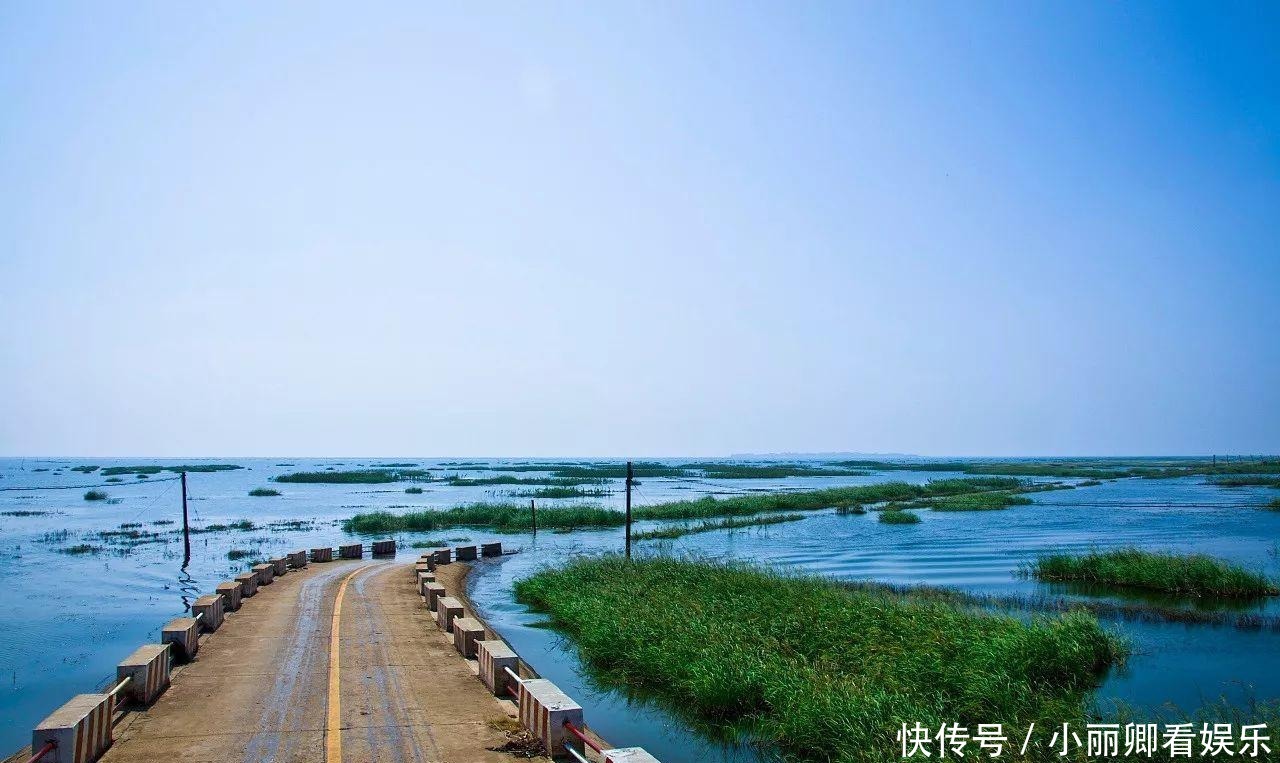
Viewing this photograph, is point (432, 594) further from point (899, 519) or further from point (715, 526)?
point (899, 519)

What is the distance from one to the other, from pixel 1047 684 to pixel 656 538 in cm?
3374

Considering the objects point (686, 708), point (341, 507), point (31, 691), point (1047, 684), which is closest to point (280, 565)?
point (31, 691)

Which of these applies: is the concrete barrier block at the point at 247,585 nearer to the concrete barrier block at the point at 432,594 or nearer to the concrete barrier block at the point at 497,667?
the concrete barrier block at the point at 432,594

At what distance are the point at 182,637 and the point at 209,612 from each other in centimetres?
283

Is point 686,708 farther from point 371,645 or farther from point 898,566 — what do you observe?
point 898,566

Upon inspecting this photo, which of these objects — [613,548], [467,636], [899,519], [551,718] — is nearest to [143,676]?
[467,636]

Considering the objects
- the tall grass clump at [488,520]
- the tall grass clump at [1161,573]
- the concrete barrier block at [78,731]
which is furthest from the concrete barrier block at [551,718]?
the tall grass clump at [488,520]

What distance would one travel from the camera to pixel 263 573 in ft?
78.8

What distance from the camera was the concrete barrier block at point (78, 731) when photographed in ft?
28.7

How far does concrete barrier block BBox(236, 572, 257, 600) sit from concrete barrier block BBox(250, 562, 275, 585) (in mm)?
724

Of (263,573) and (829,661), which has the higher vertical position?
(263,573)

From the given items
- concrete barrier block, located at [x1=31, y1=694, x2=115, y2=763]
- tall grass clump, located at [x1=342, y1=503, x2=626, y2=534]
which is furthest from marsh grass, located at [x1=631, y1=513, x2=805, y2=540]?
concrete barrier block, located at [x1=31, y1=694, x2=115, y2=763]

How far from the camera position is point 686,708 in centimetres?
1505

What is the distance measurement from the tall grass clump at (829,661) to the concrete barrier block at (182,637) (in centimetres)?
819
